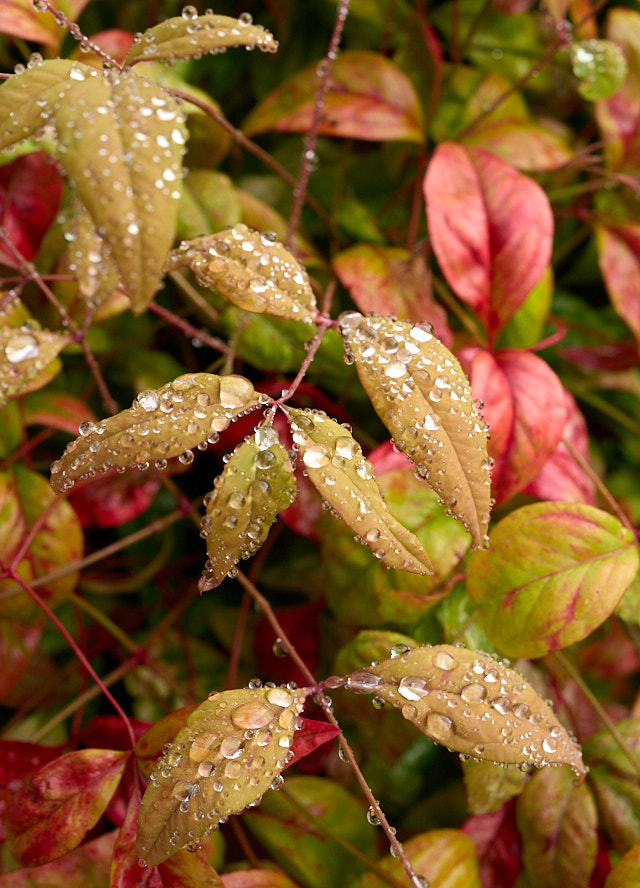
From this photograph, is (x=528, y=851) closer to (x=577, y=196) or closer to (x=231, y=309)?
(x=231, y=309)

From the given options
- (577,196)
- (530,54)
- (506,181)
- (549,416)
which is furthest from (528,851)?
(530,54)

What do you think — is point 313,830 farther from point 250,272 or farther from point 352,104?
point 352,104

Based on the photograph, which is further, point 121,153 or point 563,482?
point 563,482

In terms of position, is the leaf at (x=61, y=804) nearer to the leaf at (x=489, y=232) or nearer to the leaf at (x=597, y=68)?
the leaf at (x=489, y=232)

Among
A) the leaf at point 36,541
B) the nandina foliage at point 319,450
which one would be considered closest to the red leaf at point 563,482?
the nandina foliage at point 319,450

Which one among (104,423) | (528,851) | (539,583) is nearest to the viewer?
(104,423)

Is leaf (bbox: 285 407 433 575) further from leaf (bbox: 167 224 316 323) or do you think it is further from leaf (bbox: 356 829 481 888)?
leaf (bbox: 356 829 481 888)

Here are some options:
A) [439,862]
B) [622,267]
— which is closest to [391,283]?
[622,267]
